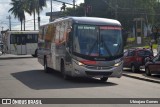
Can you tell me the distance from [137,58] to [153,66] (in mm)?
4071

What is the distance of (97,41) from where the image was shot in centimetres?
2052

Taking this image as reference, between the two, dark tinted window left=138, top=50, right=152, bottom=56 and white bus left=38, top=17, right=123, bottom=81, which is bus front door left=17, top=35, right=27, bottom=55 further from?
white bus left=38, top=17, right=123, bottom=81

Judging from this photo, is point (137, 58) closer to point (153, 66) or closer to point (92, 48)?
point (153, 66)

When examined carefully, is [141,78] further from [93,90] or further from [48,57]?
[93,90]

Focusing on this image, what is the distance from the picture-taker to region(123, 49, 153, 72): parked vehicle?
1150 inches

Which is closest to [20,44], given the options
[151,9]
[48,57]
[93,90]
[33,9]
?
[48,57]

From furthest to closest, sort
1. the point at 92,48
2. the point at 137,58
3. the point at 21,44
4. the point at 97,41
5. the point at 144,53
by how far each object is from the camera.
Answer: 1. the point at 21,44
2. the point at 144,53
3. the point at 137,58
4. the point at 97,41
5. the point at 92,48

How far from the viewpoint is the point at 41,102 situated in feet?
44.3

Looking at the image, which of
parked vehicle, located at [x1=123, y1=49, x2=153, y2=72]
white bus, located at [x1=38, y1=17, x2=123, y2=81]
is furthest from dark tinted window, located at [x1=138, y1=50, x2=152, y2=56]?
white bus, located at [x1=38, y1=17, x2=123, y2=81]

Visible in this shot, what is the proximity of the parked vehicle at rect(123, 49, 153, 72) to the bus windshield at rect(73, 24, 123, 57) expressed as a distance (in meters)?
8.67

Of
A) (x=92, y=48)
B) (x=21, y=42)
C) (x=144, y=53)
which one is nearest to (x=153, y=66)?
(x=144, y=53)

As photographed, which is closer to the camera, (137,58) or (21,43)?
(137,58)

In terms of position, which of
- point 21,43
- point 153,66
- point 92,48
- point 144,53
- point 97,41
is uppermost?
point 97,41

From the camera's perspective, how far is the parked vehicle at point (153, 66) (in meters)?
25.0
